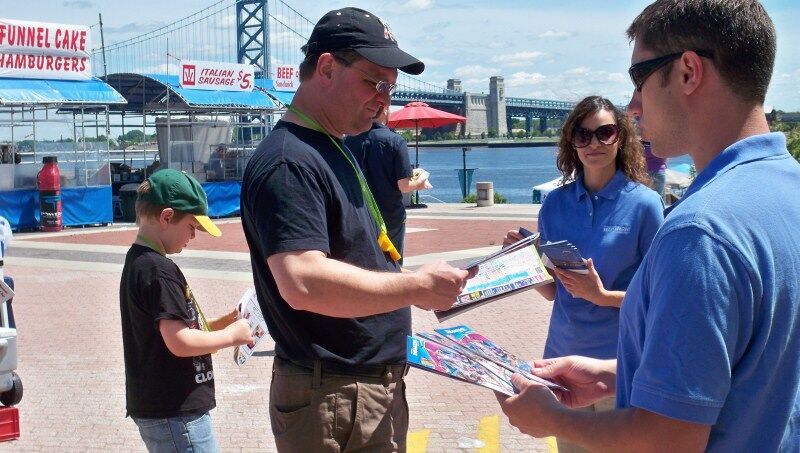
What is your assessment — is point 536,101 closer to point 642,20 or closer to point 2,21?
point 2,21

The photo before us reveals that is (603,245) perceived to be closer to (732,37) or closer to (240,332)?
(240,332)

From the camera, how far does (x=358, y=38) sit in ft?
8.71

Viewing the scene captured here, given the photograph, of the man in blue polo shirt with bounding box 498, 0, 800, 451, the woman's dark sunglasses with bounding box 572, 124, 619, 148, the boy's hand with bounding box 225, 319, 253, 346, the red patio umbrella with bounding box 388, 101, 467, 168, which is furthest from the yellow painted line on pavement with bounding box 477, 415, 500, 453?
the red patio umbrella with bounding box 388, 101, 467, 168

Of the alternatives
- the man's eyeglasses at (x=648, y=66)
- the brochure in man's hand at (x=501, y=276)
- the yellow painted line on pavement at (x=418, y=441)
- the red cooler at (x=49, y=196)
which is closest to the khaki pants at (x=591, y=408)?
the brochure in man's hand at (x=501, y=276)

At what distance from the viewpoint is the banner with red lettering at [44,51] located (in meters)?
18.7

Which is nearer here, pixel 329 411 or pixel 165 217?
pixel 329 411

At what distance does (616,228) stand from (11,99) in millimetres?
17295

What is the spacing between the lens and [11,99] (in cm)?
1830

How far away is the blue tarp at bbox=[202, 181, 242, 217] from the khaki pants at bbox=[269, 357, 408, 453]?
19723mm

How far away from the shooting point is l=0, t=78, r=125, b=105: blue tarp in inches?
728

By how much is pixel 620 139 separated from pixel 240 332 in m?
1.71

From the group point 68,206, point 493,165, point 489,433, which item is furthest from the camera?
point 493,165

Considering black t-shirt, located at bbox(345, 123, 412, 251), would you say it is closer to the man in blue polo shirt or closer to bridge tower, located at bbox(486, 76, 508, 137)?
the man in blue polo shirt

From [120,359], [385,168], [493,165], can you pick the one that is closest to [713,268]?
[385,168]
